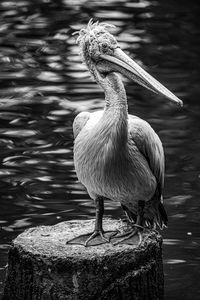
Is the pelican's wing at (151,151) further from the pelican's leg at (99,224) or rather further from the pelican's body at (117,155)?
the pelican's leg at (99,224)

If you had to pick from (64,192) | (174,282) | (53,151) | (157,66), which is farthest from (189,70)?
(174,282)

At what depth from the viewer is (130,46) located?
525 inches

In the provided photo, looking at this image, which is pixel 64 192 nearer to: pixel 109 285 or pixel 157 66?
pixel 109 285

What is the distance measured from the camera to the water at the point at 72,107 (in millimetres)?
8422

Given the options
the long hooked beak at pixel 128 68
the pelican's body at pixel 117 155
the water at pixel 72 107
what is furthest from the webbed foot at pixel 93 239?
the water at pixel 72 107

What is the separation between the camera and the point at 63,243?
20.4ft

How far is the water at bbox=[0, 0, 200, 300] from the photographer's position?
842 cm

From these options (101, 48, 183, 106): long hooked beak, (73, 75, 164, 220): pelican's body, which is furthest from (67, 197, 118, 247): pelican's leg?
(101, 48, 183, 106): long hooked beak

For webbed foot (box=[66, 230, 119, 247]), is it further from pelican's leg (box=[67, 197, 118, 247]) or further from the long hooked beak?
the long hooked beak

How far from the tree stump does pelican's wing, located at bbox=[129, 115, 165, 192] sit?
1.80 feet

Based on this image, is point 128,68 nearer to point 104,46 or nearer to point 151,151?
point 104,46

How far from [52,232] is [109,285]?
28.3 inches

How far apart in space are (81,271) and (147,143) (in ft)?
3.29

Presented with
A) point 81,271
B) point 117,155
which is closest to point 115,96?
point 117,155
